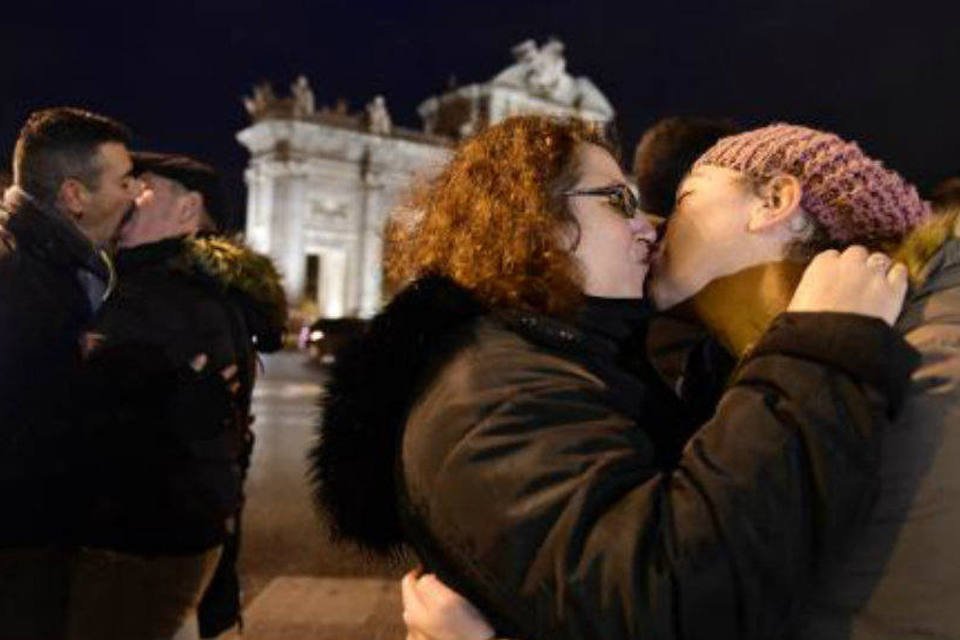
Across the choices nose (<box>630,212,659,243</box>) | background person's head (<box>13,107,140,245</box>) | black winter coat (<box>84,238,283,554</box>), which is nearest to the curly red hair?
nose (<box>630,212,659,243</box>)

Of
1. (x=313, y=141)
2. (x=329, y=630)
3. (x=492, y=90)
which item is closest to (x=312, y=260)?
(x=313, y=141)

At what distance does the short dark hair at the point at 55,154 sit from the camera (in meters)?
3.38

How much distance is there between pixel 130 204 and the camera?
3.59 metres

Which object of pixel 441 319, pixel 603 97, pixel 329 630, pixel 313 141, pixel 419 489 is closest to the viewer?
pixel 419 489

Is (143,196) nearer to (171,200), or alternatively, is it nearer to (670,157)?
Result: (171,200)

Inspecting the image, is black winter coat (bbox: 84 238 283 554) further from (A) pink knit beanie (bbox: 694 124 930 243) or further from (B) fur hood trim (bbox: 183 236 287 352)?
(A) pink knit beanie (bbox: 694 124 930 243)

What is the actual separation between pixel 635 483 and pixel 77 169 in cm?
272

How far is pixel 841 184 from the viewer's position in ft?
5.52

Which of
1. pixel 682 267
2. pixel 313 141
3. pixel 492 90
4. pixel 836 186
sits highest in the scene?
pixel 492 90

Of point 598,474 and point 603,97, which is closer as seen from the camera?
point 598,474

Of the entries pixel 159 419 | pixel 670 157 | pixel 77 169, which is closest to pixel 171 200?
pixel 77 169

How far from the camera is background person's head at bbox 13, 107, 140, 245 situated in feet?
11.1

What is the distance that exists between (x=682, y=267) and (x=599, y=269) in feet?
0.60

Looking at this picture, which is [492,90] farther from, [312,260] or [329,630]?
[329,630]
